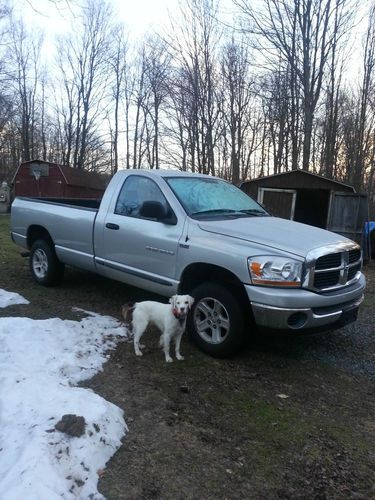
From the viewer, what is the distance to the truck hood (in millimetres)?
4188

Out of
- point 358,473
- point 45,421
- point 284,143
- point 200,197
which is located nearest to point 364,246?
point 200,197

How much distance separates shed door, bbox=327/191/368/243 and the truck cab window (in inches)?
366

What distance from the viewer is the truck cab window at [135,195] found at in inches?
211

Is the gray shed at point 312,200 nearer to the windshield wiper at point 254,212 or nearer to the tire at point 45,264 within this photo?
the windshield wiper at point 254,212

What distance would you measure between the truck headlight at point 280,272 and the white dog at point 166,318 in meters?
0.76

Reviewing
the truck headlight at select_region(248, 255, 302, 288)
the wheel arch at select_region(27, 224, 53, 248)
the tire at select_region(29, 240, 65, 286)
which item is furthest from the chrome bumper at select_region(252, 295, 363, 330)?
the wheel arch at select_region(27, 224, 53, 248)

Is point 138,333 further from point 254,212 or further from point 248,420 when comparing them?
point 254,212

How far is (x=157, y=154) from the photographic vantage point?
34250 millimetres

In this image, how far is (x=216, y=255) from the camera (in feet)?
Result: 14.5

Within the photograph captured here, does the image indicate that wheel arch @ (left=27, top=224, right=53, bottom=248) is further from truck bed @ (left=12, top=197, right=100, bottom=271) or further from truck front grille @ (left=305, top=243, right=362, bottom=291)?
truck front grille @ (left=305, top=243, right=362, bottom=291)

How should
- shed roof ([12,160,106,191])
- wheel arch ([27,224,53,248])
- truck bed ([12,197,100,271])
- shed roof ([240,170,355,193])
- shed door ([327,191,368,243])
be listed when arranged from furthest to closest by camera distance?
shed roof ([12,160,106,191]) < shed roof ([240,170,355,193]) < shed door ([327,191,368,243]) < wheel arch ([27,224,53,248]) < truck bed ([12,197,100,271])

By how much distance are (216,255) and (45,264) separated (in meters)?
3.74

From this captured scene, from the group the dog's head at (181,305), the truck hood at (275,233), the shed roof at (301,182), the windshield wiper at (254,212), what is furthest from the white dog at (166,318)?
the shed roof at (301,182)

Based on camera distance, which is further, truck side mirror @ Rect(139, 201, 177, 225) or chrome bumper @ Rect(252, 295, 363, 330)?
truck side mirror @ Rect(139, 201, 177, 225)
